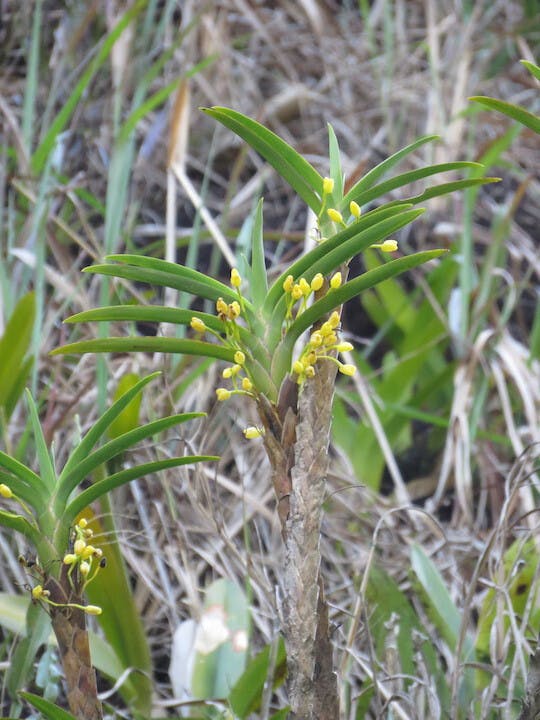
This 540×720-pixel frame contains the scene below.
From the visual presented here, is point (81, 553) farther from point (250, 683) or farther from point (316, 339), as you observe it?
point (250, 683)

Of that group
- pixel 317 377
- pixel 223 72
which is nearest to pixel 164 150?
pixel 223 72

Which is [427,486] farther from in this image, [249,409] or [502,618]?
[502,618]

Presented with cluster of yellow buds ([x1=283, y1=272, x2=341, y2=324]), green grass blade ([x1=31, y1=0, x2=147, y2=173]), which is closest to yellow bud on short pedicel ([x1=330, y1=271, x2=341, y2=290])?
cluster of yellow buds ([x1=283, y1=272, x2=341, y2=324])

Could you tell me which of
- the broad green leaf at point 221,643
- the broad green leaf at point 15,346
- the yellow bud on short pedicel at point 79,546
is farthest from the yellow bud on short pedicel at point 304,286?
the broad green leaf at point 15,346

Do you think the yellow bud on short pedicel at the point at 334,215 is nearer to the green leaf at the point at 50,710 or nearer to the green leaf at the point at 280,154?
the green leaf at the point at 280,154

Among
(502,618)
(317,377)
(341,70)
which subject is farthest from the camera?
(341,70)

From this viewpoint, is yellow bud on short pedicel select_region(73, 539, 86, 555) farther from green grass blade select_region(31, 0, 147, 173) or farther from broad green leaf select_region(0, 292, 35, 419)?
green grass blade select_region(31, 0, 147, 173)

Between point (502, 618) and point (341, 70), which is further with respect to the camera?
point (341, 70)
